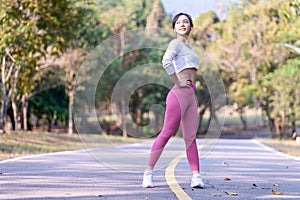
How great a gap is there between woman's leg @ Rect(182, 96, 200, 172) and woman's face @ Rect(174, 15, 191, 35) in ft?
2.69

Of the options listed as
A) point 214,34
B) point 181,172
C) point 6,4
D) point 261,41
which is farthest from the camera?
point 214,34

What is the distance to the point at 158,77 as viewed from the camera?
113 feet

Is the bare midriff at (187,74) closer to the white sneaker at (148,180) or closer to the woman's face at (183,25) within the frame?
the woman's face at (183,25)

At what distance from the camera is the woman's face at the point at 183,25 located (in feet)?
25.3

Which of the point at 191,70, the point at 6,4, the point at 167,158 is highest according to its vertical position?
the point at 6,4

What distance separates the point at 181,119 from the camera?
778 cm

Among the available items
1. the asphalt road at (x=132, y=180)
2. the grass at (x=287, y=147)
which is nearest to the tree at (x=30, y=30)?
the grass at (x=287, y=147)

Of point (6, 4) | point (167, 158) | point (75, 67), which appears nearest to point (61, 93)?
point (75, 67)

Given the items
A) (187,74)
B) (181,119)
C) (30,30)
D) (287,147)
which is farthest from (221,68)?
(187,74)

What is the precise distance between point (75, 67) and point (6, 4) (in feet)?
57.6

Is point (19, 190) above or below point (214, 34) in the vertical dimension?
below

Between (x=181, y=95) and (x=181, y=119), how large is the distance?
12.5 inches

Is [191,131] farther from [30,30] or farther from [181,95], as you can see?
[30,30]

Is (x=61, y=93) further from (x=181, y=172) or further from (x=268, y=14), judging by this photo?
(x=181, y=172)
